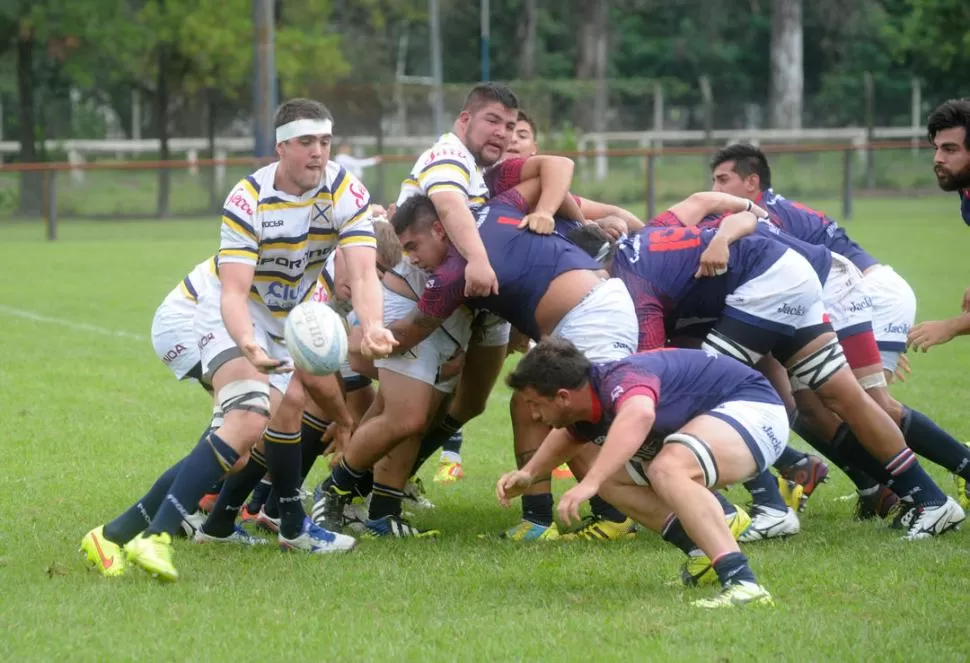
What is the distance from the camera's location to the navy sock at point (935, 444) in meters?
6.65

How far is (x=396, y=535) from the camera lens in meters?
6.57

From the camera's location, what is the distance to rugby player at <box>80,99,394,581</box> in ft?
18.9

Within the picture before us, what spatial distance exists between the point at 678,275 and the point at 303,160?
5.58 ft

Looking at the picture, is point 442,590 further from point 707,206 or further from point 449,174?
point 707,206

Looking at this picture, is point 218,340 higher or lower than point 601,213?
lower

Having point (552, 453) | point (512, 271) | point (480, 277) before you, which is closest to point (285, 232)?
point (480, 277)

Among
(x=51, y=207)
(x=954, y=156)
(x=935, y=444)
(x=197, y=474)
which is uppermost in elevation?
(x=954, y=156)

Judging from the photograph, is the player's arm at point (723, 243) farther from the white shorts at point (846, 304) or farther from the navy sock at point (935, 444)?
the navy sock at point (935, 444)

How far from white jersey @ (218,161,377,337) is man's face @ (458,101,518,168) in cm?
59

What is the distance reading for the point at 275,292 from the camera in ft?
20.4

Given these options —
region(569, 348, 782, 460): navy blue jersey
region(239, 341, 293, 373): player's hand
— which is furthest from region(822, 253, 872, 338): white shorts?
region(239, 341, 293, 373): player's hand

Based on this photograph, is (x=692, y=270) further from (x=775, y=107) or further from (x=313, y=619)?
(x=775, y=107)

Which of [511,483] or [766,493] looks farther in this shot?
[766,493]

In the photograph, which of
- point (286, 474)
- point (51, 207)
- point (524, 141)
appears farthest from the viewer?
point (51, 207)
